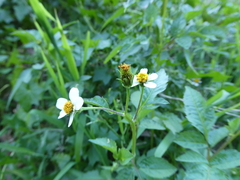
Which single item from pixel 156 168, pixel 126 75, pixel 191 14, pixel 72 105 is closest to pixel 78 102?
pixel 72 105

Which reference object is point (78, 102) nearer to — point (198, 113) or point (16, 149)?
point (198, 113)

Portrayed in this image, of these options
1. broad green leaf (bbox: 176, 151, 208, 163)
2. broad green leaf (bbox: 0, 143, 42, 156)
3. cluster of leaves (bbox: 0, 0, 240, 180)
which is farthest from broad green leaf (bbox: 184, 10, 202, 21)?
broad green leaf (bbox: 0, 143, 42, 156)

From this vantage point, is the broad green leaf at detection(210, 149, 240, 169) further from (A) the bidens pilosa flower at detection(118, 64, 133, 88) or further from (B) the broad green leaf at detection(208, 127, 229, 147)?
(A) the bidens pilosa flower at detection(118, 64, 133, 88)

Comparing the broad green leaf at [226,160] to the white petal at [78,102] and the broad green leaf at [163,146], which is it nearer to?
the broad green leaf at [163,146]

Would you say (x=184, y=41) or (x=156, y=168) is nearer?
(x=156, y=168)

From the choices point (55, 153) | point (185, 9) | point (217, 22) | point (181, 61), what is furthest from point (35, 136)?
point (217, 22)

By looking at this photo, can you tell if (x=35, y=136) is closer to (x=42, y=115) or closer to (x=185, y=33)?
(x=42, y=115)

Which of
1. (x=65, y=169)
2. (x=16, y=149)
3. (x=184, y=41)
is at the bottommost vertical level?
(x=65, y=169)

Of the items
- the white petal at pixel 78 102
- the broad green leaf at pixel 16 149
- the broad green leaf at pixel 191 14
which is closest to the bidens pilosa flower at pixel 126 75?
the white petal at pixel 78 102
